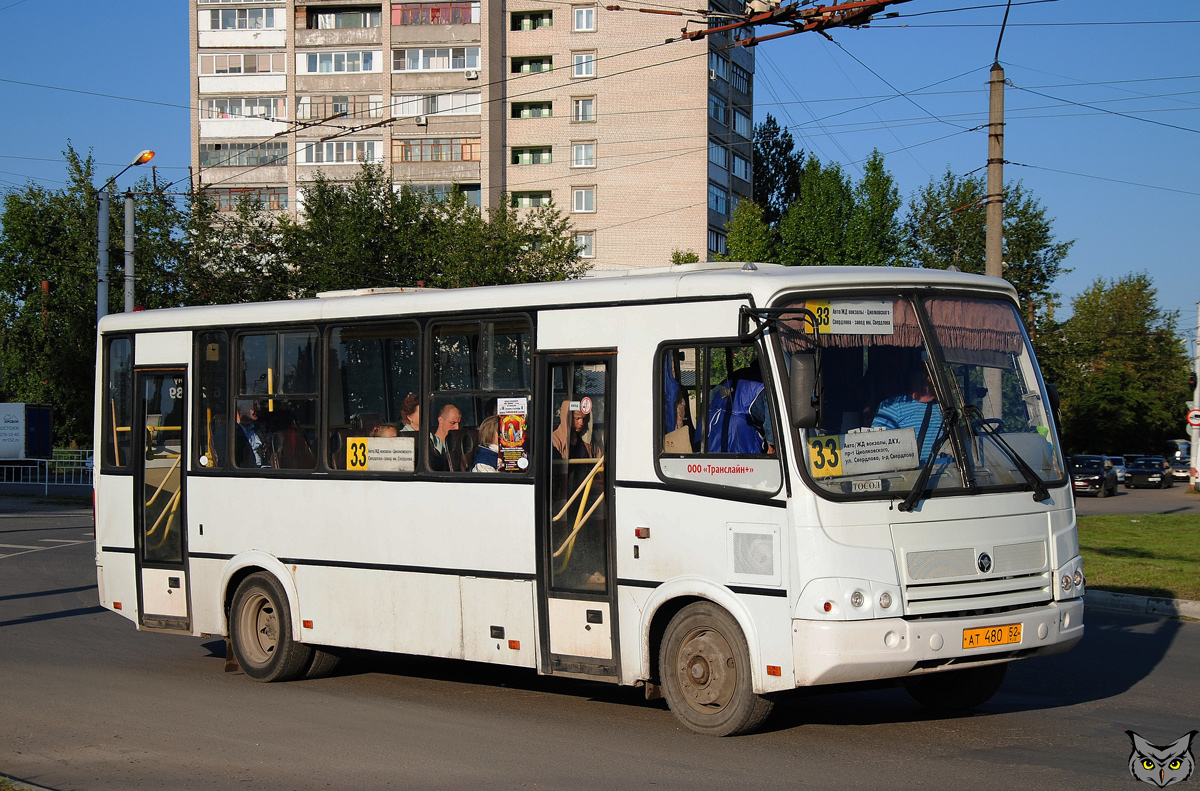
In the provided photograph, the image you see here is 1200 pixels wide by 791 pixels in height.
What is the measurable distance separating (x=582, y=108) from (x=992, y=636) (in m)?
61.0

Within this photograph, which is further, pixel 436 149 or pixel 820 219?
pixel 436 149

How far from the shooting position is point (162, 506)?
1132cm

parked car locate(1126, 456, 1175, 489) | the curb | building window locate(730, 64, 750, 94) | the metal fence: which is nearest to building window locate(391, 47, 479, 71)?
building window locate(730, 64, 750, 94)

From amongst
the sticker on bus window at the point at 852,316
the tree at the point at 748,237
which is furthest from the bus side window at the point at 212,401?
the tree at the point at 748,237

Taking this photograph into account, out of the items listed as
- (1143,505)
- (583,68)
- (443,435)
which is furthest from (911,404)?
(583,68)

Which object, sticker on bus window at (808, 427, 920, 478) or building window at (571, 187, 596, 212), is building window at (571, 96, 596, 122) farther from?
sticker on bus window at (808, 427, 920, 478)

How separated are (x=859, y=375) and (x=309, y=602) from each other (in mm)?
5066

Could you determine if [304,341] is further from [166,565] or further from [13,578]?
[13,578]

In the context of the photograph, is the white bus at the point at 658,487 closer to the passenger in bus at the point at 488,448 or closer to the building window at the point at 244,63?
the passenger in bus at the point at 488,448

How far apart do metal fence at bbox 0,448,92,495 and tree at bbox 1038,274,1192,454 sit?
171 feet

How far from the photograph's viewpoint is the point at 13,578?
59.8 ft

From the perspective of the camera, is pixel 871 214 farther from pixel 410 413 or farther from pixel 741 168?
pixel 410 413

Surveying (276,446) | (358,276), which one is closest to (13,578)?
(276,446)

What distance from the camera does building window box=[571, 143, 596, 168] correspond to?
65.8m
